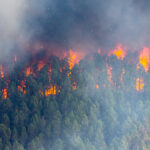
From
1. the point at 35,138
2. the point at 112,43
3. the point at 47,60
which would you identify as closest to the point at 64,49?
the point at 47,60

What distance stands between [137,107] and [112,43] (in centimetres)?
689

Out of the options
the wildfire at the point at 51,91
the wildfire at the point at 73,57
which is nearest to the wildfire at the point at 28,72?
the wildfire at the point at 51,91

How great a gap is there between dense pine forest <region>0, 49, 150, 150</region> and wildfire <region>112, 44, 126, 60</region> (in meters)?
0.96

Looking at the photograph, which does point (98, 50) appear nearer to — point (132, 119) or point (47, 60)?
point (47, 60)

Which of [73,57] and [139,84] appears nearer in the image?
[139,84]

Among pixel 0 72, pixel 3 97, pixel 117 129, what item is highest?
pixel 0 72

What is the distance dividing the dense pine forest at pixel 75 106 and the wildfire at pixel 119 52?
0.96 metres

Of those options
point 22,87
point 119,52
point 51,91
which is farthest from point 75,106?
point 119,52

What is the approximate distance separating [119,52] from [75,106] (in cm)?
758

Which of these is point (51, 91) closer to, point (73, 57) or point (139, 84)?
point (73, 57)

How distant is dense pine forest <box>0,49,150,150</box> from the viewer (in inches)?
526

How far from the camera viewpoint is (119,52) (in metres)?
20.9

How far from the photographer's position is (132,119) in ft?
50.0

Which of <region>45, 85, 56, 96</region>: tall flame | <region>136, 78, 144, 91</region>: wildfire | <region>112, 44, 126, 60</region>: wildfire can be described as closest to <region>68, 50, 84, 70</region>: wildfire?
<region>45, 85, 56, 96</region>: tall flame
